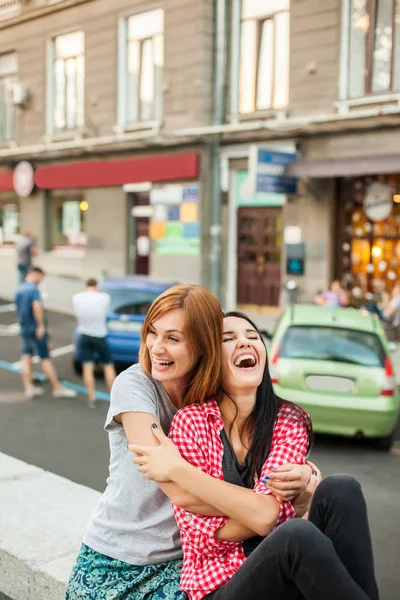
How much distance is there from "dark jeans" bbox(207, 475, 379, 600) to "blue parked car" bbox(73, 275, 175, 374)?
926 centimetres

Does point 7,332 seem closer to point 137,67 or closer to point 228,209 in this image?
point 228,209

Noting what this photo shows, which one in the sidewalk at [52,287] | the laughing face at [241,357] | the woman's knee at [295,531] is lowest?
the sidewalk at [52,287]

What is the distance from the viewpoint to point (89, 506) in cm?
466

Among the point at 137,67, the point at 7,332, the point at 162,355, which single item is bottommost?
the point at 7,332

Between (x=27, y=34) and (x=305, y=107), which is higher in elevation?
(x=27, y=34)

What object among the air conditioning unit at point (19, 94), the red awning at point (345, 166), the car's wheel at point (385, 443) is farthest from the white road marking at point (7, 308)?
the car's wheel at point (385, 443)

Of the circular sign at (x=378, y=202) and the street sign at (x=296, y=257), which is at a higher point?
the circular sign at (x=378, y=202)

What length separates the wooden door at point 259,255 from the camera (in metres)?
19.4

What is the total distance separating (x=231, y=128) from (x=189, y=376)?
16.7m

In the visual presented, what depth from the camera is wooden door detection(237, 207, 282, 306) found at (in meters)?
19.4

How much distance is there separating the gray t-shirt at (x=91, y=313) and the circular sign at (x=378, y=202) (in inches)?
336

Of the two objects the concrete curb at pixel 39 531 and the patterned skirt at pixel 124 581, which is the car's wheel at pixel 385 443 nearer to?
the concrete curb at pixel 39 531

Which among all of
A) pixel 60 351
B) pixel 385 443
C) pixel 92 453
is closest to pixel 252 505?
pixel 92 453

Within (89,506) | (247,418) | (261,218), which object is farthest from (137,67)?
(247,418)
